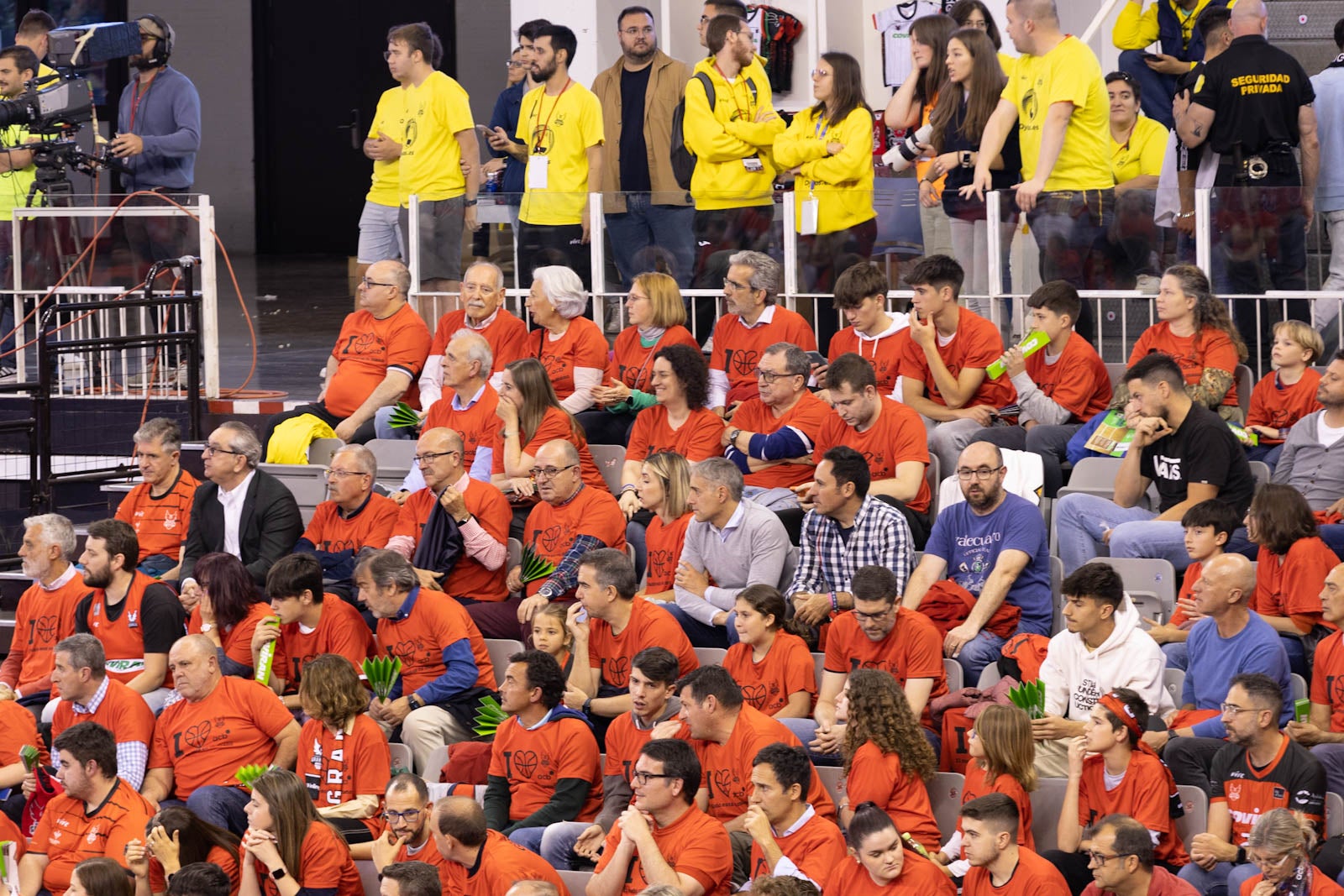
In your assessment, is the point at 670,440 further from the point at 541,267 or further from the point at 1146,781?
the point at 1146,781

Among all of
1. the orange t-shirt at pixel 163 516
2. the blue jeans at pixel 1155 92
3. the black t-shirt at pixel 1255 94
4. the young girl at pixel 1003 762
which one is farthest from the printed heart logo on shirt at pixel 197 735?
the blue jeans at pixel 1155 92

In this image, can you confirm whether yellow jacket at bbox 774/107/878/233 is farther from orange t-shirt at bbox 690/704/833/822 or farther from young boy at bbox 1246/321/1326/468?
orange t-shirt at bbox 690/704/833/822

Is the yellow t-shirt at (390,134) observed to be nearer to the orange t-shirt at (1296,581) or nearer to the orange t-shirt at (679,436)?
the orange t-shirt at (679,436)

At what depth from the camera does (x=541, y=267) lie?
10.1 metres

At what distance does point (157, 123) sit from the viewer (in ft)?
37.7

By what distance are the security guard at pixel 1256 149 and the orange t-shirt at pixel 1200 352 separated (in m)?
0.47

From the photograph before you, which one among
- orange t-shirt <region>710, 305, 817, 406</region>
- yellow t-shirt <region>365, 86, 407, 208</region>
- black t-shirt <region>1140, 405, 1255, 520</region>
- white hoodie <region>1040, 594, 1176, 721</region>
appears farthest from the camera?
yellow t-shirt <region>365, 86, 407, 208</region>

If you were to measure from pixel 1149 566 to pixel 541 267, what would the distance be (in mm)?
3896

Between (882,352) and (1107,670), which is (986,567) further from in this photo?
(882,352)

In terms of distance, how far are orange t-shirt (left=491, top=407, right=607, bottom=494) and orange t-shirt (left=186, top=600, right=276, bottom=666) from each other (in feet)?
4.22

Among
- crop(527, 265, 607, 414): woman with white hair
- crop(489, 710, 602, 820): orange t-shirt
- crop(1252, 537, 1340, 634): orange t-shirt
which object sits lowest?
crop(489, 710, 602, 820): orange t-shirt

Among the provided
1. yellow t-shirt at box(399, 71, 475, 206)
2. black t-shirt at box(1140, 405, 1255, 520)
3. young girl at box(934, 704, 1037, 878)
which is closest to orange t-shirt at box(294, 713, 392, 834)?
young girl at box(934, 704, 1037, 878)

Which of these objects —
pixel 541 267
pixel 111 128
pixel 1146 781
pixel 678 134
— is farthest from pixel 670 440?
pixel 111 128

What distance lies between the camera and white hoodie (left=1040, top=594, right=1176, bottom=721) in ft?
21.9
